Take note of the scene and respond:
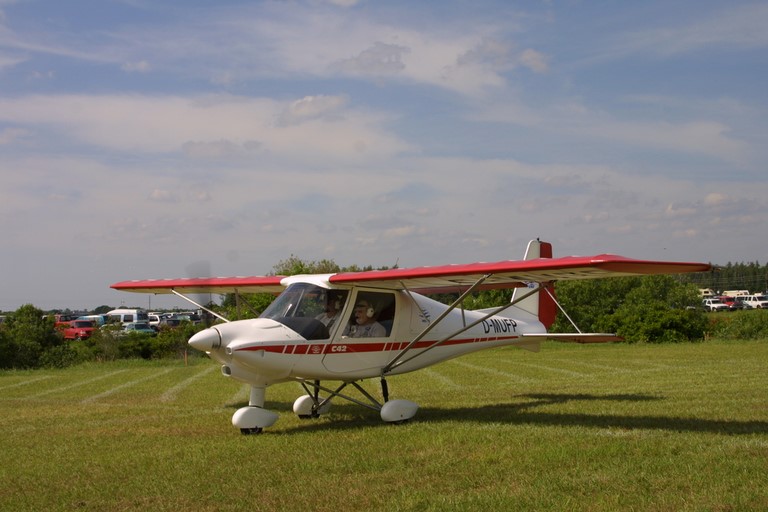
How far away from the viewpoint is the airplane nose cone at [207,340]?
9719 mm

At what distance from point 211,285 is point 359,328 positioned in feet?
11.4

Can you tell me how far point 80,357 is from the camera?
28188 millimetres

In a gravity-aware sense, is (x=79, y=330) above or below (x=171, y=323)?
below

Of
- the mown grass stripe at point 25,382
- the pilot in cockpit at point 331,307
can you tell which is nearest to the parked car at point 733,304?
the mown grass stripe at point 25,382

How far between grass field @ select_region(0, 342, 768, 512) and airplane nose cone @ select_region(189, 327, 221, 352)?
Result: 3.88 ft

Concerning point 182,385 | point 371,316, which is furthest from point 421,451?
point 182,385

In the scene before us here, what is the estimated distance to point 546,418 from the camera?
35.7 ft

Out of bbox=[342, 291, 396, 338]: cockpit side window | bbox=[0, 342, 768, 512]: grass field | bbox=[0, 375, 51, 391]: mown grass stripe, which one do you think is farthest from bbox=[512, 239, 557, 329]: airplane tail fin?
bbox=[0, 375, 51, 391]: mown grass stripe

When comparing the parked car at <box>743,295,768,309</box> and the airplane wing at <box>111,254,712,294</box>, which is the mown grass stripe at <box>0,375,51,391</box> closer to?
the airplane wing at <box>111,254,712,294</box>

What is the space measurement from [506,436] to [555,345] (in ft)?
77.0

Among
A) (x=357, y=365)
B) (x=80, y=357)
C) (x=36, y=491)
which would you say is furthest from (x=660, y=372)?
(x=80, y=357)

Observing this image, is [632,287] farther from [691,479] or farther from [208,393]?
[691,479]

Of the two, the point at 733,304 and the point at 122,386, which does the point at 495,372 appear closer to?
the point at 122,386

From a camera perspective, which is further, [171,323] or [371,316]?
[171,323]
